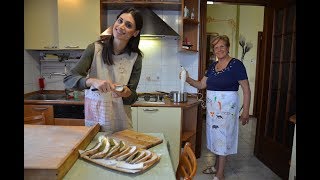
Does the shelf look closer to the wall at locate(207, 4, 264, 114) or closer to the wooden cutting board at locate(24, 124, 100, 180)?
the wooden cutting board at locate(24, 124, 100, 180)

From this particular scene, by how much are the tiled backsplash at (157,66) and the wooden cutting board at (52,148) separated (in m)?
1.56

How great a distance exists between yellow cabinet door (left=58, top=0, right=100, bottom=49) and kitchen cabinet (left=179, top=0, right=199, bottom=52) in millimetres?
882

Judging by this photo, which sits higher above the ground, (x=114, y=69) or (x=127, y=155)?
(x=114, y=69)

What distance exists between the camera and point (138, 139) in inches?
45.6

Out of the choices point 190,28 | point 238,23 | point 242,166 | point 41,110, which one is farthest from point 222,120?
point 238,23

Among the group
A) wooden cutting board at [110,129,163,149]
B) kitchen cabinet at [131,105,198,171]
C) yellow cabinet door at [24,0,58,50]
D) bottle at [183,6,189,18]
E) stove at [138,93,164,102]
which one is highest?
bottle at [183,6,189,18]

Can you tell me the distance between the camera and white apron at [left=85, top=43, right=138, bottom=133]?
1336mm

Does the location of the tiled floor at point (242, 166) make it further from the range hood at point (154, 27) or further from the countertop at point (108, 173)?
the countertop at point (108, 173)

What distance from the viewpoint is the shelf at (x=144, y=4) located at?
94.4 inches

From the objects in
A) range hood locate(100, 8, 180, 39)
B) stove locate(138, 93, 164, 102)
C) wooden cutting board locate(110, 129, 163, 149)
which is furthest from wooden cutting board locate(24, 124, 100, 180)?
range hood locate(100, 8, 180, 39)

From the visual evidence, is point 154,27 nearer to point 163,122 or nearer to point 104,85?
point 163,122

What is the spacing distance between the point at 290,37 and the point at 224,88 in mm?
846

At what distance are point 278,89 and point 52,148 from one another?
7.29ft

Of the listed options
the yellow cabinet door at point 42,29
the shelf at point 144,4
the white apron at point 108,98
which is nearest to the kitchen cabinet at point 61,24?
the yellow cabinet door at point 42,29
